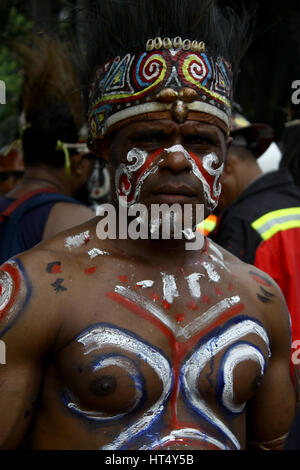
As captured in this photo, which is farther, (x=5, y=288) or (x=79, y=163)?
(x=79, y=163)

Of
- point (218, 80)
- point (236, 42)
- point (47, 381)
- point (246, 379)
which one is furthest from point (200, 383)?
point (236, 42)

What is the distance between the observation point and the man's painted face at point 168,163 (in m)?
2.25

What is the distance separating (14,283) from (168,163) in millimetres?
723

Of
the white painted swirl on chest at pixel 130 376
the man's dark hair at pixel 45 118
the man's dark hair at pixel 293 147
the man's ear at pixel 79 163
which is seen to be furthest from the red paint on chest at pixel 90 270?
the man's dark hair at pixel 293 147

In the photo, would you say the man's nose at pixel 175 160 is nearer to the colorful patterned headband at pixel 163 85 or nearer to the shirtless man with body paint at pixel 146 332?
the shirtless man with body paint at pixel 146 332

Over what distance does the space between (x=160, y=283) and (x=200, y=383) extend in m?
0.42

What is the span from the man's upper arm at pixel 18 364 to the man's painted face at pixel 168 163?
23.6 inches

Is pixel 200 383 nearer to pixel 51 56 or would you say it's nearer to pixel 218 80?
pixel 218 80

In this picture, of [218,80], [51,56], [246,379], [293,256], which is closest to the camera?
[246,379]

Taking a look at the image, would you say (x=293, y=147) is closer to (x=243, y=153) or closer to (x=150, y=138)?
(x=243, y=153)

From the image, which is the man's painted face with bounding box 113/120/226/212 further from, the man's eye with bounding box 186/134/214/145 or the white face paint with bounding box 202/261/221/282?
the white face paint with bounding box 202/261/221/282

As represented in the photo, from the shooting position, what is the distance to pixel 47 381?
7.13ft

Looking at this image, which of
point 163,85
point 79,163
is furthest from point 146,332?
point 79,163

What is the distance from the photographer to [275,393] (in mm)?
2469
